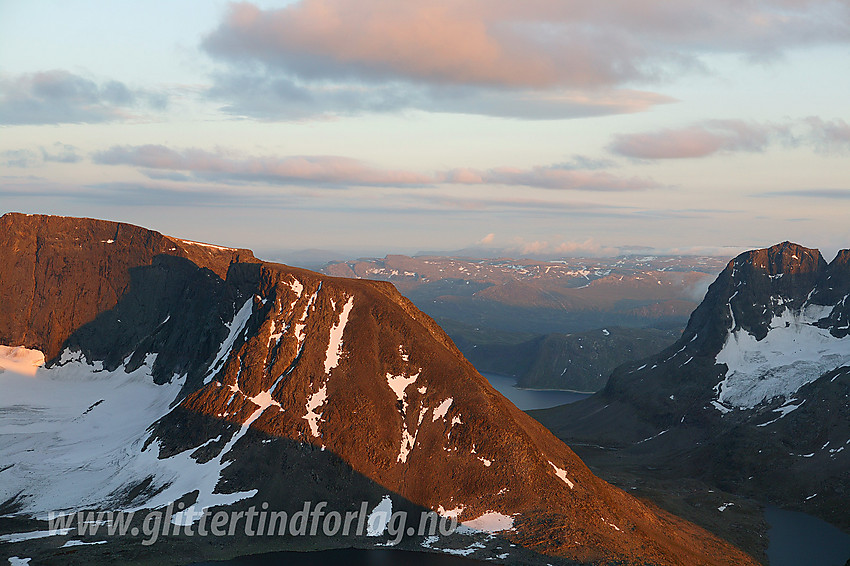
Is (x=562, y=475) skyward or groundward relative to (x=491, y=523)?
skyward

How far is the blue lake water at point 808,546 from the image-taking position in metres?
176

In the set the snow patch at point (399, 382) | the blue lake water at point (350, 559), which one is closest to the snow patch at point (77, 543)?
the blue lake water at point (350, 559)

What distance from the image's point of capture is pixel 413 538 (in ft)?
519

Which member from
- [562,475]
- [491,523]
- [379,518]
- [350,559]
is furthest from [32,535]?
[562,475]

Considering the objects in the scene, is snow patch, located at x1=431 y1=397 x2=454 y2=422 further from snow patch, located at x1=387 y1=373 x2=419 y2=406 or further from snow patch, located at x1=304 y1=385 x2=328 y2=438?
snow patch, located at x1=304 y1=385 x2=328 y2=438

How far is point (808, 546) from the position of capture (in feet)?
609

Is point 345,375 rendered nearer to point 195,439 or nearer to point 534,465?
point 195,439

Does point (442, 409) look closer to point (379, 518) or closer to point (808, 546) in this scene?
point (379, 518)

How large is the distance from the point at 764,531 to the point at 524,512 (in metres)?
80.8

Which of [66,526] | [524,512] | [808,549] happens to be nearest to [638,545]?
[524,512]

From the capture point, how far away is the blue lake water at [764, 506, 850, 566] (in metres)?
176

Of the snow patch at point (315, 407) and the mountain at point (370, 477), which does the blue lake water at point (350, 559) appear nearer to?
the mountain at point (370, 477)

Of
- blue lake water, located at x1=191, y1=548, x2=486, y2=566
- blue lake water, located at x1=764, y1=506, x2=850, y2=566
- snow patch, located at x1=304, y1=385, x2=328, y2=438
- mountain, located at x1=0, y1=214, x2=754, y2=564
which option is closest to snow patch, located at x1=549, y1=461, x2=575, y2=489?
mountain, located at x1=0, y1=214, x2=754, y2=564

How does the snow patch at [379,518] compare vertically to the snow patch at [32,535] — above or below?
above
